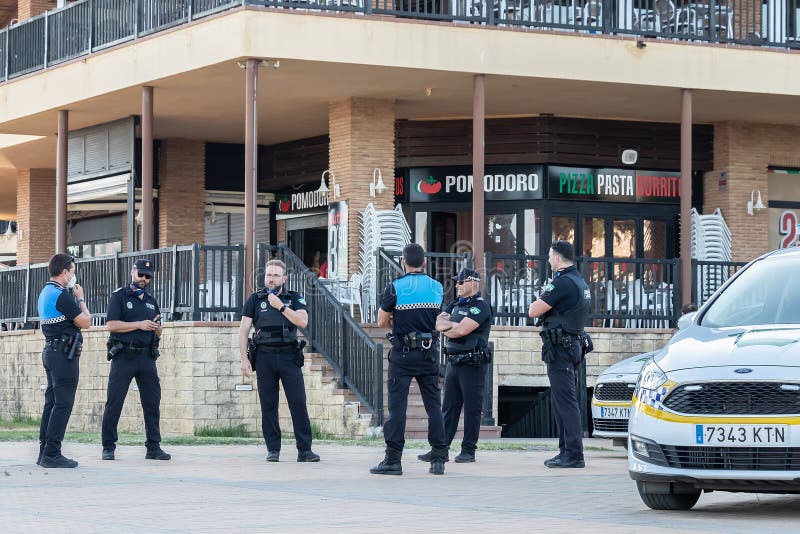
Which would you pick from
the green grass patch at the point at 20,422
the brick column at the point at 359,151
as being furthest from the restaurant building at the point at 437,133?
the green grass patch at the point at 20,422

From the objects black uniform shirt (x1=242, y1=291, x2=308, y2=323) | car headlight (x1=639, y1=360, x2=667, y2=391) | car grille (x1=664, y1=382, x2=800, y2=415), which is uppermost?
black uniform shirt (x1=242, y1=291, x2=308, y2=323)

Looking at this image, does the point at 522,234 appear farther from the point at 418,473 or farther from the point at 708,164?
the point at 418,473

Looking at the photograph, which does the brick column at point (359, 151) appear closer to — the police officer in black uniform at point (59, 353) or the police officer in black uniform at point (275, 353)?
the police officer in black uniform at point (275, 353)

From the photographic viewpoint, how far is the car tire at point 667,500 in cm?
963

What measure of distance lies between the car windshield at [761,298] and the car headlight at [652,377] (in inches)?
26.2

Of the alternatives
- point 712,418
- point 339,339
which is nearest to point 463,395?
point 712,418

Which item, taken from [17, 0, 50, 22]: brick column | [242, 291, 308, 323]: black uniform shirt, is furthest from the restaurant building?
[242, 291, 308, 323]: black uniform shirt

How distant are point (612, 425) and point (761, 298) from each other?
568 centimetres

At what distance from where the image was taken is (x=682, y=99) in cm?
2208

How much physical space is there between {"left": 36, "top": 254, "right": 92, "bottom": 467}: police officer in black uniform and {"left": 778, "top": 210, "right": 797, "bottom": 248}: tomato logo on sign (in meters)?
15.3

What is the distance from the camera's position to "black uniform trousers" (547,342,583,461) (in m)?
13.3

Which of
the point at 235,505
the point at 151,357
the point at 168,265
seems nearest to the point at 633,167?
the point at 168,265

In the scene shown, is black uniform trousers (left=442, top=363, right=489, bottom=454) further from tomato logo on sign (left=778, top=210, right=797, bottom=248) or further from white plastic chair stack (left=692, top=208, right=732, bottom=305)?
tomato logo on sign (left=778, top=210, right=797, bottom=248)

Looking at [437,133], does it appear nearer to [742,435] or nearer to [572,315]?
[572,315]
